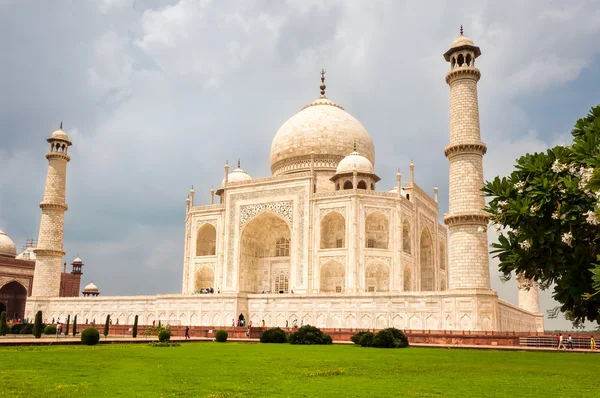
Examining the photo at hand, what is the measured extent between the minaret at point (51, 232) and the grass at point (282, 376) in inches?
769

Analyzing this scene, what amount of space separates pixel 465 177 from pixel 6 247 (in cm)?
3279

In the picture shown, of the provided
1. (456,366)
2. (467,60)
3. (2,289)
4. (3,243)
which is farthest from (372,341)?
(3,243)

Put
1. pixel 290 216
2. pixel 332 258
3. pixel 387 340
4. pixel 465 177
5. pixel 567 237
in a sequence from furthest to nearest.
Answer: pixel 290 216 → pixel 332 258 → pixel 465 177 → pixel 387 340 → pixel 567 237

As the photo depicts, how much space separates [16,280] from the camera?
36.2 m

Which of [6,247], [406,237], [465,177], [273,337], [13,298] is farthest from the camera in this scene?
[6,247]

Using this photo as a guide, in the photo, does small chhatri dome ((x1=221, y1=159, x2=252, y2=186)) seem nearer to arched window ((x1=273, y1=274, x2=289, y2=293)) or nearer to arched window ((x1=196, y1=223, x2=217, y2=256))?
arched window ((x1=196, y1=223, x2=217, y2=256))

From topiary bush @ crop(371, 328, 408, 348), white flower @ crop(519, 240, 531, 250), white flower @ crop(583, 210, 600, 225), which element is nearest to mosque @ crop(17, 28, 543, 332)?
topiary bush @ crop(371, 328, 408, 348)

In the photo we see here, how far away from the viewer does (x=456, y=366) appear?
9969 mm

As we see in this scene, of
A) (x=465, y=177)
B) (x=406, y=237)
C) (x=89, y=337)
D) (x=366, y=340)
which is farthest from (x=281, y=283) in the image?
(x=89, y=337)

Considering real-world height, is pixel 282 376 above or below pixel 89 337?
below

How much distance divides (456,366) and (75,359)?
21.5 ft

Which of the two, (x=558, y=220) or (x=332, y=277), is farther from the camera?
(x=332, y=277)

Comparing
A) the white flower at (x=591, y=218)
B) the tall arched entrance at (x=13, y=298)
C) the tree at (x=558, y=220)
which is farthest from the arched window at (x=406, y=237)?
the tall arched entrance at (x=13, y=298)

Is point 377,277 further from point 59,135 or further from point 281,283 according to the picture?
point 59,135
